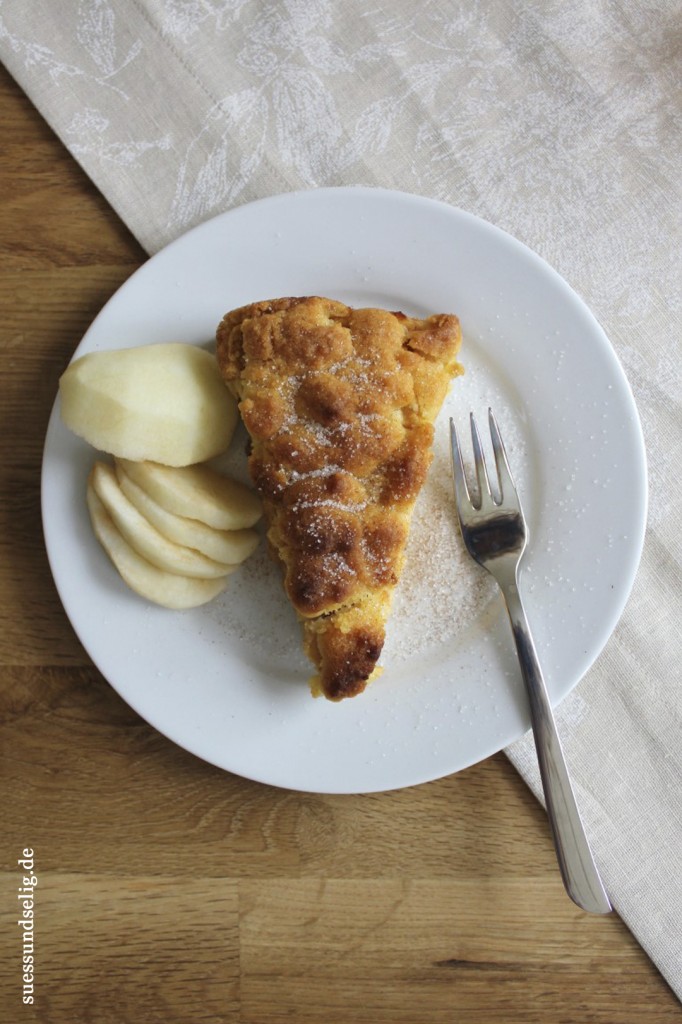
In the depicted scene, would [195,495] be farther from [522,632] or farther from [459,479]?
[522,632]

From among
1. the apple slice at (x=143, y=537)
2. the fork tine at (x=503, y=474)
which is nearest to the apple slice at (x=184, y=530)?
the apple slice at (x=143, y=537)

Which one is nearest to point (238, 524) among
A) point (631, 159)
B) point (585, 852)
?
point (585, 852)

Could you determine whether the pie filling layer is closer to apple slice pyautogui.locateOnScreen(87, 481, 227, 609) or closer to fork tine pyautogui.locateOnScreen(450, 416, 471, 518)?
fork tine pyautogui.locateOnScreen(450, 416, 471, 518)

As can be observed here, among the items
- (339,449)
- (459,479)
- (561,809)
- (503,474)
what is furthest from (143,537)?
(561,809)

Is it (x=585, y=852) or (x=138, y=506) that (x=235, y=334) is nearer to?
(x=138, y=506)

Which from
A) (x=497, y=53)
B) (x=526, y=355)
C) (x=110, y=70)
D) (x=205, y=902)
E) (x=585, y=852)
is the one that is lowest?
(x=585, y=852)

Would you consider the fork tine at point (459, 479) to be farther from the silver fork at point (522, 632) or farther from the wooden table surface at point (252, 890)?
the wooden table surface at point (252, 890)

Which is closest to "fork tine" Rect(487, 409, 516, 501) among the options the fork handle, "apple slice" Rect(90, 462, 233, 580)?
the fork handle
